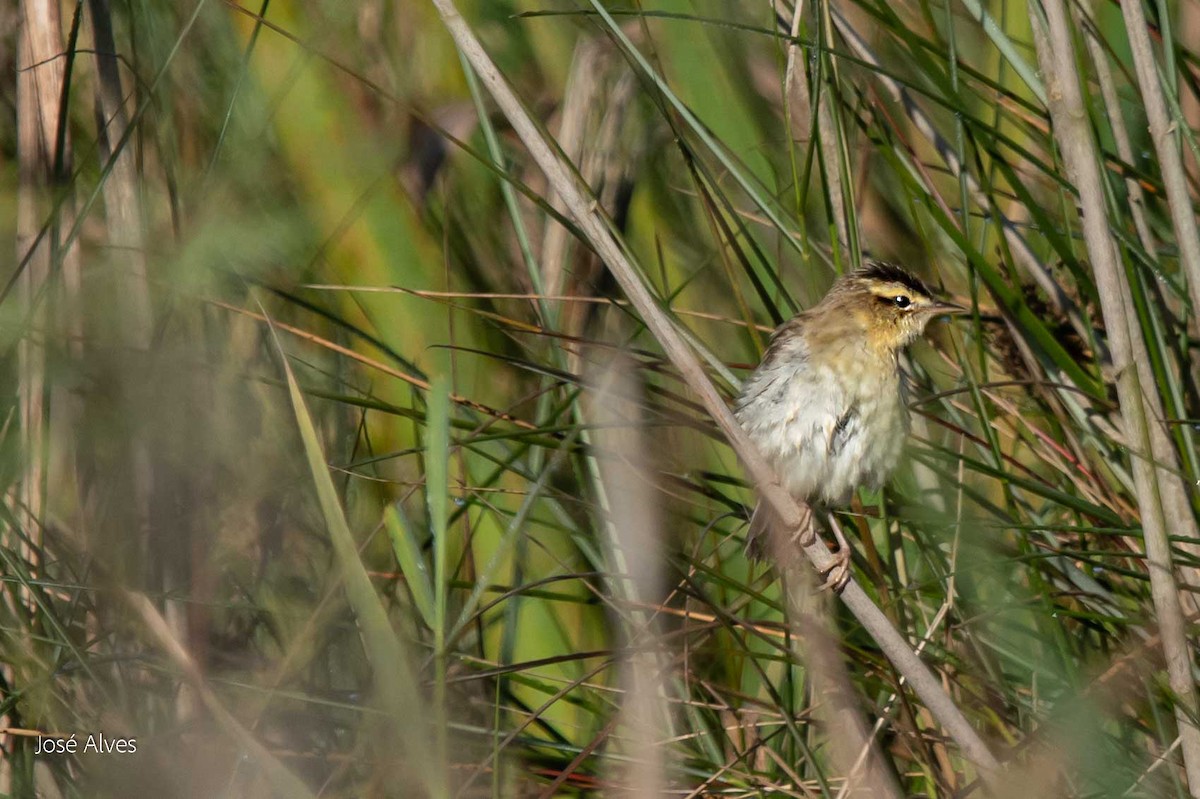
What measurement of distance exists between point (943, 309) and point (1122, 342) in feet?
3.03

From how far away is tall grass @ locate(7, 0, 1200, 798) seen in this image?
187 cm

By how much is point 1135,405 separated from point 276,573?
1440mm

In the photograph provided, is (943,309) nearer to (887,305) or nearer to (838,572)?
(887,305)

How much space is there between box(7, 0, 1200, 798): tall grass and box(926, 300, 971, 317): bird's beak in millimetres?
141

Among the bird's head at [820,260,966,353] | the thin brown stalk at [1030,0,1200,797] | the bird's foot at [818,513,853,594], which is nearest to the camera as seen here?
the thin brown stalk at [1030,0,1200,797]

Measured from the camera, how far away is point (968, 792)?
6.97ft

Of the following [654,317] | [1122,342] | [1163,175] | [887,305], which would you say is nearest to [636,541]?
[654,317]

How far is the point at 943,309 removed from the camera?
9.04ft

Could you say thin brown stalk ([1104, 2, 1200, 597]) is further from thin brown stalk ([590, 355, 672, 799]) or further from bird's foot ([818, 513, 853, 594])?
thin brown stalk ([590, 355, 672, 799])

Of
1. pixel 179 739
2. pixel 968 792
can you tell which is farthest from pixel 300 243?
pixel 968 792

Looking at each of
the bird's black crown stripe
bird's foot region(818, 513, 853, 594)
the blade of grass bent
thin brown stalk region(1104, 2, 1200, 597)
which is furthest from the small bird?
the blade of grass bent

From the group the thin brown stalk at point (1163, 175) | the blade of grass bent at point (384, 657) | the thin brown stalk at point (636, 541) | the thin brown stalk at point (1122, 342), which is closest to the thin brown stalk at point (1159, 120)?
the thin brown stalk at point (1163, 175)

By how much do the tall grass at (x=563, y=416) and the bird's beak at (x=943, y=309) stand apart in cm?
14

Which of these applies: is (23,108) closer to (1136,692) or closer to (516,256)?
(516,256)
